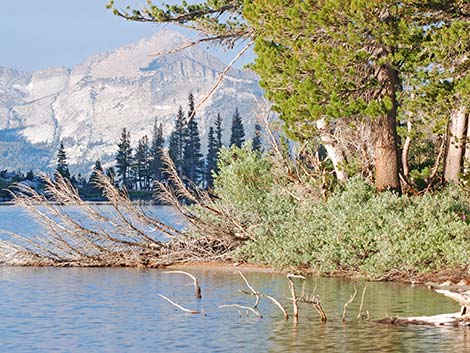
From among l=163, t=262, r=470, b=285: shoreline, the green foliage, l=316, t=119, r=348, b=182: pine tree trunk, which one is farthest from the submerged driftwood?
l=316, t=119, r=348, b=182: pine tree trunk

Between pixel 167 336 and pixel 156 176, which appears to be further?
pixel 156 176

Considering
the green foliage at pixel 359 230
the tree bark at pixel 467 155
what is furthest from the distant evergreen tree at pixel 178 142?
the green foliage at pixel 359 230

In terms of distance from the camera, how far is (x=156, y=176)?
168625 mm

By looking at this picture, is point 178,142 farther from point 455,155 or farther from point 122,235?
point 455,155

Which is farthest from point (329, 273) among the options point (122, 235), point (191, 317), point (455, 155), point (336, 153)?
point (191, 317)

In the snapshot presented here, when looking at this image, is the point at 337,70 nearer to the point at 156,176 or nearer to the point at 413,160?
the point at 413,160

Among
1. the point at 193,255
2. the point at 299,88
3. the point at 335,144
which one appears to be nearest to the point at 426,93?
the point at 299,88

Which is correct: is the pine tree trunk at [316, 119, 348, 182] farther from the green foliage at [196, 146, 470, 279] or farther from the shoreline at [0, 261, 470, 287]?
the shoreline at [0, 261, 470, 287]

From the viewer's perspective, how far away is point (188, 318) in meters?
20.4

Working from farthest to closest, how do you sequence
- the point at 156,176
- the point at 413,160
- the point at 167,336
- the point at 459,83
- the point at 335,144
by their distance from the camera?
the point at 156,176 → the point at 413,160 → the point at 335,144 → the point at 459,83 → the point at 167,336

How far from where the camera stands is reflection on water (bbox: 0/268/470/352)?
56.4 feet

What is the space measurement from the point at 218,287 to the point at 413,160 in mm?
13659

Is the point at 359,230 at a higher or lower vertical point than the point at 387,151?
lower

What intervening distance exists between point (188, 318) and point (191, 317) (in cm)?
14
